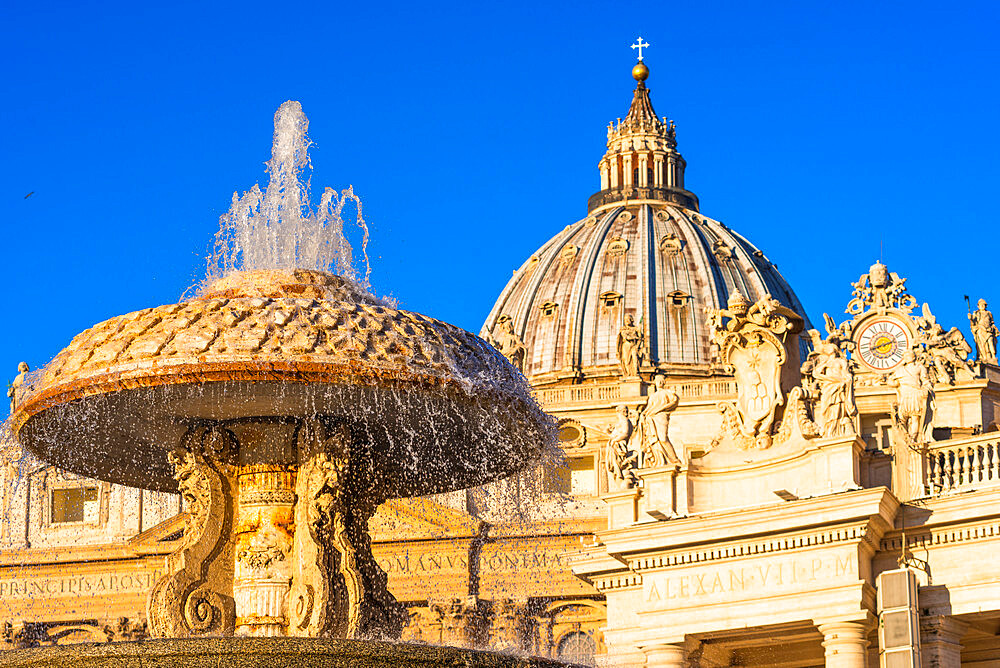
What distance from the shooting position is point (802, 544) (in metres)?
28.2

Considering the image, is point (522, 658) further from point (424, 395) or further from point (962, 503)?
point (962, 503)

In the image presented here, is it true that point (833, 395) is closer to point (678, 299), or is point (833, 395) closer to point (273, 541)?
point (273, 541)

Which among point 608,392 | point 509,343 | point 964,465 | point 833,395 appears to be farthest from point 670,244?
point 964,465

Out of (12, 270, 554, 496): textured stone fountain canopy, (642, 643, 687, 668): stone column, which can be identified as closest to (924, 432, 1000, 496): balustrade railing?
(642, 643, 687, 668): stone column

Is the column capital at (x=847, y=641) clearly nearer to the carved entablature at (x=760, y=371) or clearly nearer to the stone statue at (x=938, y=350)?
the carved entablature at (x=760, y=371)

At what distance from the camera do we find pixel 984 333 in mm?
61375

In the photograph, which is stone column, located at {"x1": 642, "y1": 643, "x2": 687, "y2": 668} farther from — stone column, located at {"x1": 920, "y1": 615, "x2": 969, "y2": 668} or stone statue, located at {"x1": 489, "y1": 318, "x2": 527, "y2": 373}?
stone statue, located at {"x1": 489, "y1": 318, "x2": 527, "y2": 373}

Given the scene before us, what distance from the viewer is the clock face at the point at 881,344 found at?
50.4 meters

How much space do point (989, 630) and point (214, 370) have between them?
19.6 meters

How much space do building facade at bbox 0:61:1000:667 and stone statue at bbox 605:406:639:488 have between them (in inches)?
2.6

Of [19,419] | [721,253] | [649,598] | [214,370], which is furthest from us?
[721,253]

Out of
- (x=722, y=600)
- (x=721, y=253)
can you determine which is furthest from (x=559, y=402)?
(x=722, y=600)

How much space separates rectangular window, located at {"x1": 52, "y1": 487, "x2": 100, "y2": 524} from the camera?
2896 inches

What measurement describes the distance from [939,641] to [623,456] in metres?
8.64
